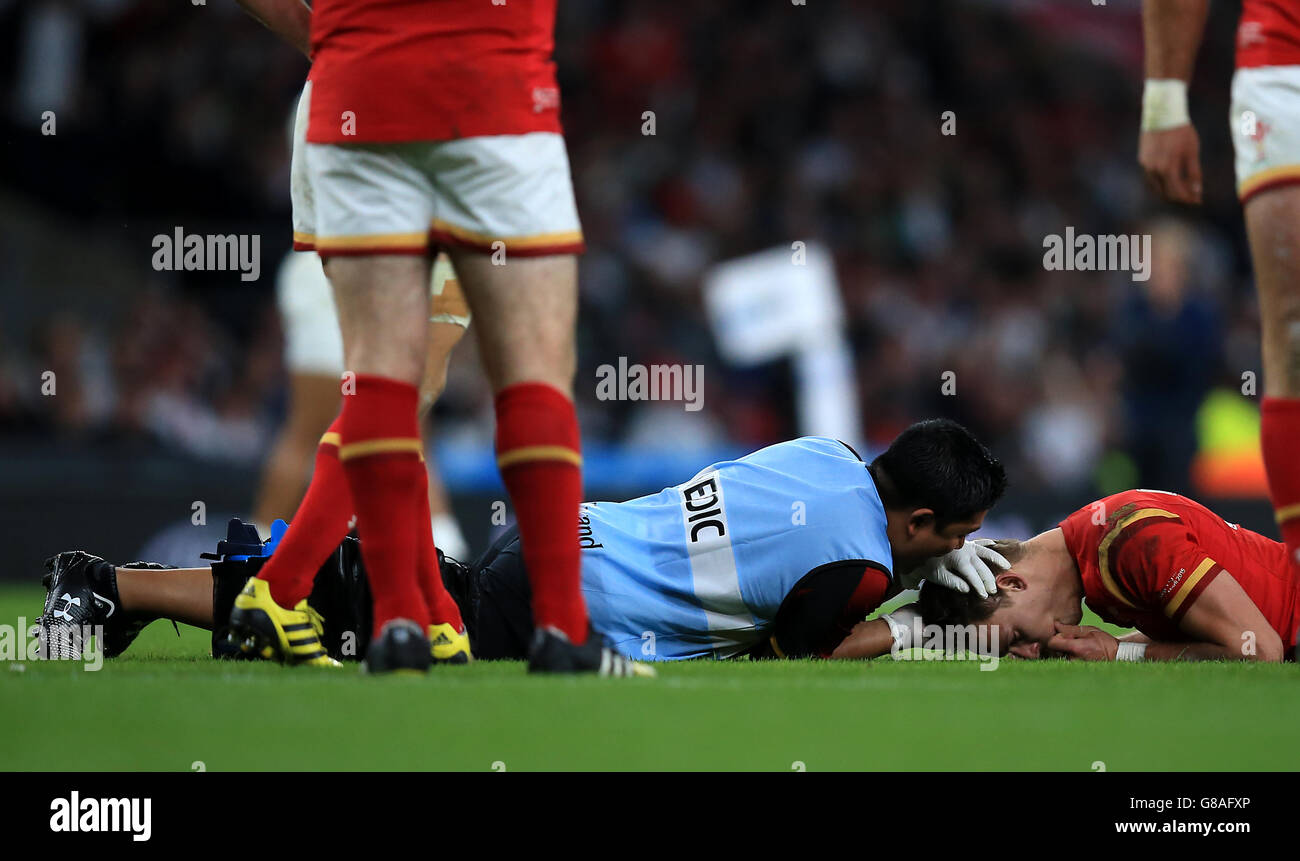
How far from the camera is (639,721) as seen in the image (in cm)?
274

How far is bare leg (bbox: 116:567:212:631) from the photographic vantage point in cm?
416

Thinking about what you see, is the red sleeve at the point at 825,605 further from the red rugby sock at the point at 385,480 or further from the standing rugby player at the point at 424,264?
the red rugby sock at the point at 385,480

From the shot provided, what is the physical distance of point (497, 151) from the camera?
10.6ft

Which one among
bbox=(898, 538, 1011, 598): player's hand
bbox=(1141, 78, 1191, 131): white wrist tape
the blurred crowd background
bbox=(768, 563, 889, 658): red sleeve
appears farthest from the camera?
the blurred crowd background

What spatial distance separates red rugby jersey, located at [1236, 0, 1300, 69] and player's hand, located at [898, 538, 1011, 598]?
141 cm

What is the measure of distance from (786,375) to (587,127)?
345 centimetres

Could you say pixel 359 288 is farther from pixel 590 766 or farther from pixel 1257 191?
pixel 1257 191

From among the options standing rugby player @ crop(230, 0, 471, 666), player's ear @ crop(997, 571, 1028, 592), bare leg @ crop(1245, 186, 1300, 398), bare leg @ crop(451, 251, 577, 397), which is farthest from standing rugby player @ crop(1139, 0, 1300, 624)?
standing rugby player @ crop(230, 0, 471, 666)

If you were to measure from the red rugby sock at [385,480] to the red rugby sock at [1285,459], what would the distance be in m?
1.92

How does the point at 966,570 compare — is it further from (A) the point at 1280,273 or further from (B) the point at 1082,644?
(A) the point at 1280,273

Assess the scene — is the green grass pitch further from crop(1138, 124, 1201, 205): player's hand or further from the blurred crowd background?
the blurred crowd background

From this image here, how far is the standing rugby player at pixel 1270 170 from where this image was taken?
3.60m

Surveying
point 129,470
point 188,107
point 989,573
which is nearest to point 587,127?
point 188,107

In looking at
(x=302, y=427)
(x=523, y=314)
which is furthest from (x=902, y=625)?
(x=302, y=427)
